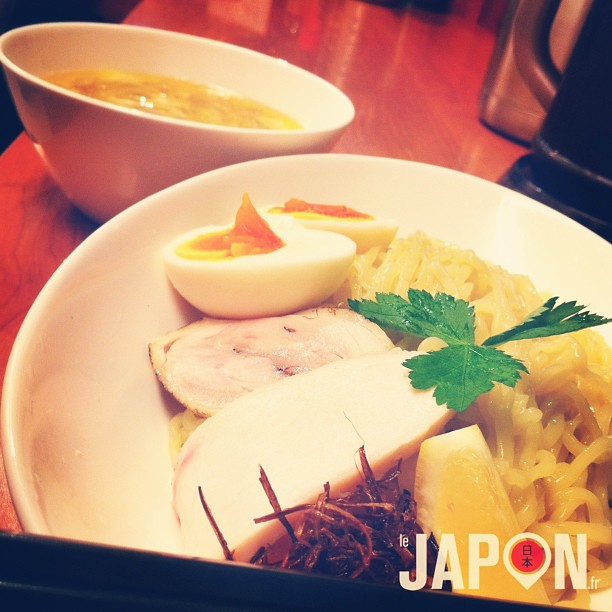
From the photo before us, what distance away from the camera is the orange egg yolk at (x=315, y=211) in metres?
1.13

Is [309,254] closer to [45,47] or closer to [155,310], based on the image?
[155,310]

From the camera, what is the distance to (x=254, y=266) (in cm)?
95

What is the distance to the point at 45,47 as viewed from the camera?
132 cm

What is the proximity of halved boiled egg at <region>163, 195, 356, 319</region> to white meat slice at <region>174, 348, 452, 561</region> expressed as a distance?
0.19 m

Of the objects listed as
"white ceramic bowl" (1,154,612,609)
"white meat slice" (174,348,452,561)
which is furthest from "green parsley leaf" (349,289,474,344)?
"white ceramic bowl" (1,154,612,609)

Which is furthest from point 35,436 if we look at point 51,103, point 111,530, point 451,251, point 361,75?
point 361,75

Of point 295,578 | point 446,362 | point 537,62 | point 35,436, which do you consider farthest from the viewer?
point 537,62

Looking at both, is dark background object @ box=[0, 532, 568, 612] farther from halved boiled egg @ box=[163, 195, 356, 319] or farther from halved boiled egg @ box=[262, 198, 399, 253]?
halved boiled egg @ box=[262, 198, 399, 253]

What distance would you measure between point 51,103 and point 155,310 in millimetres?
422

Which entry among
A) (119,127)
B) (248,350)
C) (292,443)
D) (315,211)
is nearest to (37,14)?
(119,127)

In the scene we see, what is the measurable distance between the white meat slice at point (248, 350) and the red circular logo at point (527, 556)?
359mm

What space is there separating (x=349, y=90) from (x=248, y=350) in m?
1.79

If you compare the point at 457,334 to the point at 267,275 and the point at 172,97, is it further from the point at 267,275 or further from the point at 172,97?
the point at 172,97

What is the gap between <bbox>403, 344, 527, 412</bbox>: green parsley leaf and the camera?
0.80 metres
